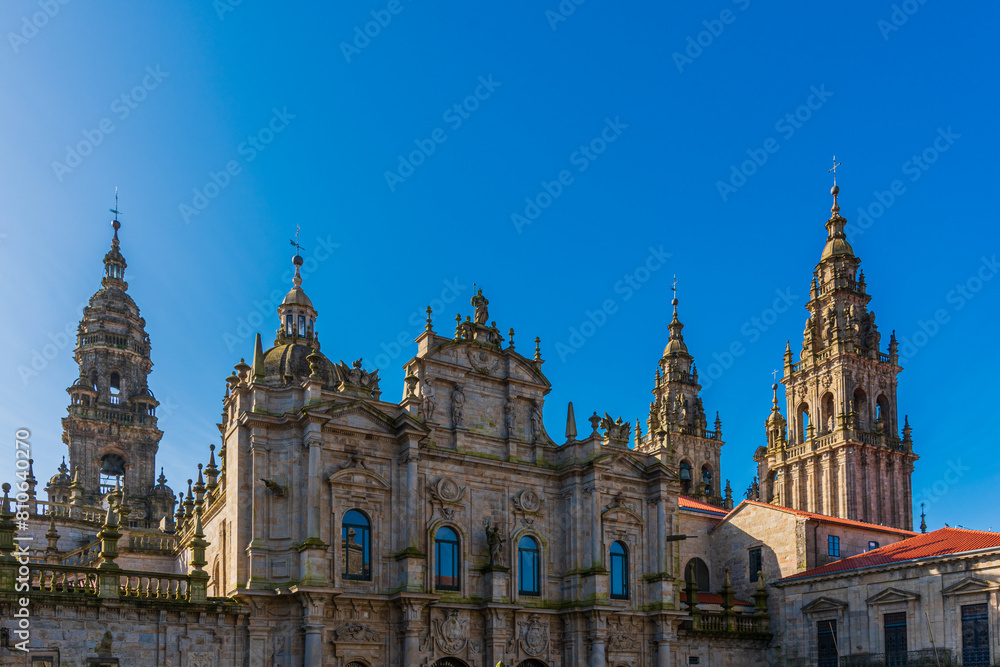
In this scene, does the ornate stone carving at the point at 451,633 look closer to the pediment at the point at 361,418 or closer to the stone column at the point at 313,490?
the stone column at the point at 313,490

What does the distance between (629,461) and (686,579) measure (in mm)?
11227

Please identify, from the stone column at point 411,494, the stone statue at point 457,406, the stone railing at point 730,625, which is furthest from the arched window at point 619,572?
the stone column at point 411,494

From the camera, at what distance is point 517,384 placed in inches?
1318

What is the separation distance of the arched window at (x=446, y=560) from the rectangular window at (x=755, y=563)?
17378 millimetres

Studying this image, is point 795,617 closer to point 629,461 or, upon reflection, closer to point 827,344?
point 629,461

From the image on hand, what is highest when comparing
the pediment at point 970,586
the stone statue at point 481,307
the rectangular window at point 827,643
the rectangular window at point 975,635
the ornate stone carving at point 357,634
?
the stone statue at point 481,307

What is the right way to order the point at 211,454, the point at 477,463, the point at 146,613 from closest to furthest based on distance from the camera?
the point at 146,613 < the point at 477,463 < the point at 211,454

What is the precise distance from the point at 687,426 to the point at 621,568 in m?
33.9

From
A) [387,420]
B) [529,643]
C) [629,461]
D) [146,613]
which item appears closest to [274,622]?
[146,613]

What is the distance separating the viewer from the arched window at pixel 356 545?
2809cm

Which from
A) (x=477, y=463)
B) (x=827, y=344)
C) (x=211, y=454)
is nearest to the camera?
(x=477, y=463)

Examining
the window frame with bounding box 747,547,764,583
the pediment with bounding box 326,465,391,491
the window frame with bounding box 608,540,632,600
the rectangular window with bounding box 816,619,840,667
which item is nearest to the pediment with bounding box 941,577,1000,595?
the rectangular window with bounding box 816,619,840,667

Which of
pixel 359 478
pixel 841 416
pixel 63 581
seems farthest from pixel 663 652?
pixel 841 416

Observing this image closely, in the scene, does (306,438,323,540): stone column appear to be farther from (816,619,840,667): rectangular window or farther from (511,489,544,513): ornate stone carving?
(816,619,840,667): rectangular window
